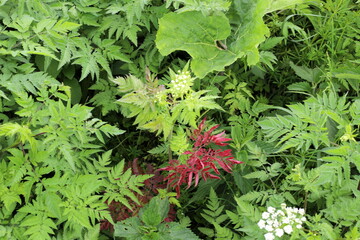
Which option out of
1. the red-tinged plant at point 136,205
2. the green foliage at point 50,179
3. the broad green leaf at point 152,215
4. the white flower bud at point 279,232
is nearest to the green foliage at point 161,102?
the green foliage at point 50,179

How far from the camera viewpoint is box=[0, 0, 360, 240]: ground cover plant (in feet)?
6.21

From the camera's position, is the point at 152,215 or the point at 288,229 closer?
the point at 288,229

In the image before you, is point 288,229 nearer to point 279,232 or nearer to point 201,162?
point 279,232

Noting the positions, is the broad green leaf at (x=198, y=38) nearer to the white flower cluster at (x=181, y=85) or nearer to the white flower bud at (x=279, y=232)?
the white flower cluster at (x=181, y=85)

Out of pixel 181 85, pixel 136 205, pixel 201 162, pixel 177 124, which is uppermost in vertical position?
pixel 181 85

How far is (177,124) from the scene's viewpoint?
238 cm

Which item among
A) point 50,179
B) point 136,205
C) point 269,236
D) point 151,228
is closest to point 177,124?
point 136,205

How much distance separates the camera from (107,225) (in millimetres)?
2184

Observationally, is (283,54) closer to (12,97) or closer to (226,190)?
(226,190)

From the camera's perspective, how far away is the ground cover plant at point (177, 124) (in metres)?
1.89

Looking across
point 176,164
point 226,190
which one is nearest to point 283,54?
point 226,190

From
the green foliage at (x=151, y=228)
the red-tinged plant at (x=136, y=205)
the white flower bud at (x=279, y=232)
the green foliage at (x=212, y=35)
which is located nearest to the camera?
the white flower bud at (x=279, y=232)

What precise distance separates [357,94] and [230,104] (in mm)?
777

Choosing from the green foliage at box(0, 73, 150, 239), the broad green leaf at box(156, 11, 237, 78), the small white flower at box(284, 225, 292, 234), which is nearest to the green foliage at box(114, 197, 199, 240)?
the green foliage at box(0, 73, 150, 239)
